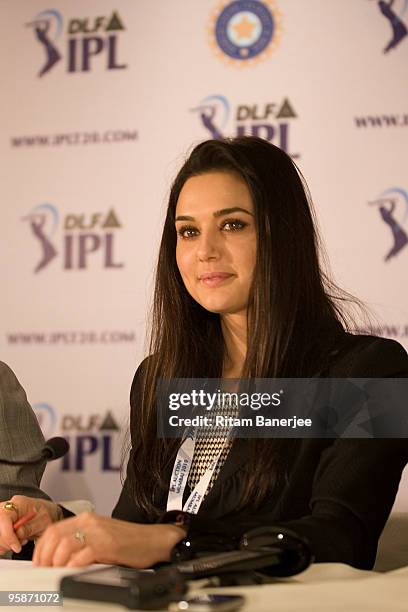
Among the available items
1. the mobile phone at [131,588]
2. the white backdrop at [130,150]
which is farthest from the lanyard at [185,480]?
the white backdrop at [130,150]

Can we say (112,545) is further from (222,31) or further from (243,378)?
(222,31)

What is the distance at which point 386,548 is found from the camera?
1.72 m

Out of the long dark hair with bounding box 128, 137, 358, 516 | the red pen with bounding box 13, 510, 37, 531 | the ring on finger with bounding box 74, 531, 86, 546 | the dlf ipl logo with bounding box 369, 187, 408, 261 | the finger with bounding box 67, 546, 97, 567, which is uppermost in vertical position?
the dlf ipl logo with bounding box 369, 187, 408, 261

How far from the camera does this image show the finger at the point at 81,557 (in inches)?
36.8

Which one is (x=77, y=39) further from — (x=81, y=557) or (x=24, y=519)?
(x=81, y=557)

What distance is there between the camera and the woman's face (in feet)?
5.00

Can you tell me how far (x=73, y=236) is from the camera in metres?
2.52

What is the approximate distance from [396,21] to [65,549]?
1.78m

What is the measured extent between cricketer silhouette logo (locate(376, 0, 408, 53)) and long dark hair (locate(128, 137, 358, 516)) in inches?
33.9

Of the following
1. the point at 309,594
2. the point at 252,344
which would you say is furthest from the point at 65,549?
the point at 252,344

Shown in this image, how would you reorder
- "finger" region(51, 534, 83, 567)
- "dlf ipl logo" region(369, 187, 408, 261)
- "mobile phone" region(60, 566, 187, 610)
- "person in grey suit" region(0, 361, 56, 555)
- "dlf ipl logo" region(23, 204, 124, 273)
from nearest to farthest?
"mobile phone" region(60, 566, 187, 610), "finger" region(51, 534, 83, 567), "person in grey suit" region(0, 361, 56, 555), "dlf ipl logo" region(369, 187, 408, 261), "dlf ipl logo" region(23, 204, 124, 273)

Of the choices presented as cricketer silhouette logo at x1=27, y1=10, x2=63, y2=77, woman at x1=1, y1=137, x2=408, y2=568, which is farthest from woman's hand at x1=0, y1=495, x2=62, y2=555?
cricketer silhouette logo at x1=27, y1=10, x2=63, y2=77

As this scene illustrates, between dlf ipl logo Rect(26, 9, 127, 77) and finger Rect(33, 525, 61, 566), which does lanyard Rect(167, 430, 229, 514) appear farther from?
dlf ipl logo Rect(26, 9, 127, 77)

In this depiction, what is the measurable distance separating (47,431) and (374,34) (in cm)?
134
